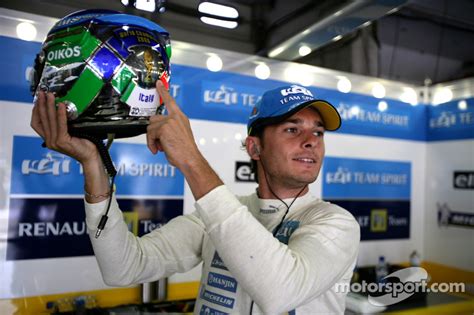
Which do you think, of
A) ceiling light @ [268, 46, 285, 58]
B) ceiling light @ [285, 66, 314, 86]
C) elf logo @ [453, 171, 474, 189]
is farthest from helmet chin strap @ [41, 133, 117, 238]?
elf logo @ [453, 171, 474, 189]

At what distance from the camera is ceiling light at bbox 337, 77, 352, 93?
275 cm

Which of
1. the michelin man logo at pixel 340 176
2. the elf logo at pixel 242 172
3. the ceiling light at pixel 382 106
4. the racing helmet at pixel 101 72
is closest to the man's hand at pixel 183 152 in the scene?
→ the racing helmet at pixel 101 72

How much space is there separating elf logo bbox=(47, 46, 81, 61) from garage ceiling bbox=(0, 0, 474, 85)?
101 centimetres

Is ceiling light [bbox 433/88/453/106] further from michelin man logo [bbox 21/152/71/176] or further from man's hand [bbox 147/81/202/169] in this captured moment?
man's hand [bbox 147/81/202/169]

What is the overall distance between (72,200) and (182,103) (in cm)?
69

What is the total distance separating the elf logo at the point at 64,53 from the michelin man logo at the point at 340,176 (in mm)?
1965

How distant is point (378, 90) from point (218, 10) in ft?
4.48

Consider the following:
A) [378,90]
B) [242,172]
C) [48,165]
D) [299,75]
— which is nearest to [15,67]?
[48,165]

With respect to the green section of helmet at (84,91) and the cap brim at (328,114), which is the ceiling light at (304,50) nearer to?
the cap brim at (328,114)

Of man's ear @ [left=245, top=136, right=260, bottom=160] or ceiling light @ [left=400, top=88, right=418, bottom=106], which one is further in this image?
ceiling light @ [left=400, top=88, right=418, bottom=106]

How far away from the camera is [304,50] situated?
2322 mm

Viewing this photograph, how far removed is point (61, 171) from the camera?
1839 millimetres

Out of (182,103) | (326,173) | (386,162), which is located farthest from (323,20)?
(386,162)

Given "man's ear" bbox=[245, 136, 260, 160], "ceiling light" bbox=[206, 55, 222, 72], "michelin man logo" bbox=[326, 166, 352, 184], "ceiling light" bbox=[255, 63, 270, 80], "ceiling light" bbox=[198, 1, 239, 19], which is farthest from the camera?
"michelin man logo" bbox=[326, 166, 352, 184]
